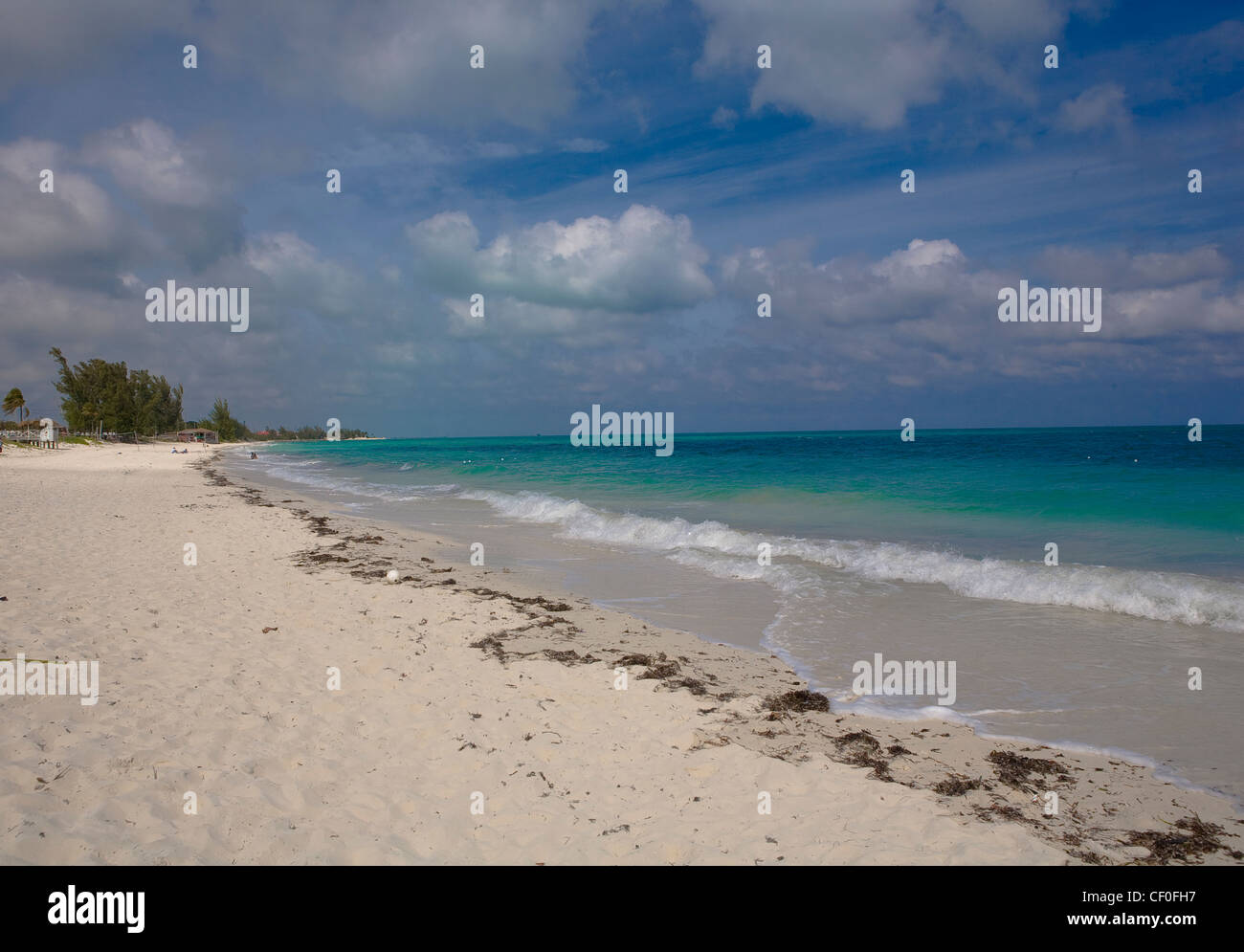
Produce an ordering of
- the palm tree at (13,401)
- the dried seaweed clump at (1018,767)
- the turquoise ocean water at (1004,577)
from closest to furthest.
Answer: the dried seaweed clump at (1018,767)
the turquoise ocean water at (1004,577)
the palm tree at (13,401)

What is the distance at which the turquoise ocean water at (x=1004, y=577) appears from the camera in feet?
20.0

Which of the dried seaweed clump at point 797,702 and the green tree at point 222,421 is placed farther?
the green tree at point 222,421

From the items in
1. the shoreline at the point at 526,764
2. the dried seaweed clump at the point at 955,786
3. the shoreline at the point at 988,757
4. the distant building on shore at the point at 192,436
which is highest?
the distant building on shore at the point at 192,436

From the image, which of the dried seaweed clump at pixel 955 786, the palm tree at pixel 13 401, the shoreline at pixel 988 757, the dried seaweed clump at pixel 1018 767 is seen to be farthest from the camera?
the palm tree at pixel 13 401

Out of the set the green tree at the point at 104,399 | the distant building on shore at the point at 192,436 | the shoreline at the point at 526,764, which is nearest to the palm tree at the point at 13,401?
the green tree at the point at 104,399

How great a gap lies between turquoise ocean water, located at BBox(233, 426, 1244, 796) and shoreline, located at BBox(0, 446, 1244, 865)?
2.93 ft

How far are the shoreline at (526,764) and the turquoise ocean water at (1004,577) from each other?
2.93 ft

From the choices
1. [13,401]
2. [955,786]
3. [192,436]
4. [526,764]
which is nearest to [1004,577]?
[955,786]

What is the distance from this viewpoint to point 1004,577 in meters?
10.7

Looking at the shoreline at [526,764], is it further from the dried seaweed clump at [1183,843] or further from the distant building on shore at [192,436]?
the distant building on shore at [192,436]

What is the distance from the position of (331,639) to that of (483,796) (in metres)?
4.10
